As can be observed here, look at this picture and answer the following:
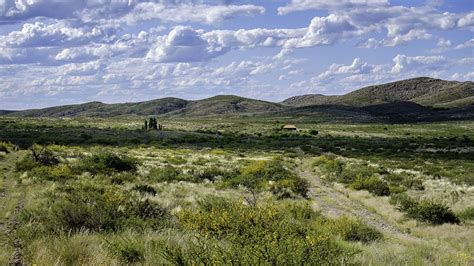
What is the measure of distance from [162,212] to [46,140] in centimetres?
4071

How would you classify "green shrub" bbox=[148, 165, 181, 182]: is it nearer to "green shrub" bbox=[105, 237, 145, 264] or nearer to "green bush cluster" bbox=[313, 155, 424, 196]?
"green bush cluster" bbox=[313, 155, 424, 196]

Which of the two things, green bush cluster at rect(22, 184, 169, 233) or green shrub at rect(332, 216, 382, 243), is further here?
green shrub at rect(332, 216, 382, 243)

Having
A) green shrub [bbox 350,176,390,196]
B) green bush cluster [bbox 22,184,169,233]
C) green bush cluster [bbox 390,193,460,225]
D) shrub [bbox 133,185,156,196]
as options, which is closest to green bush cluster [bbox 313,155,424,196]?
green shrub [bbox 350,176,390,196]

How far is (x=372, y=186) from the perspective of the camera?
2497 centimetres

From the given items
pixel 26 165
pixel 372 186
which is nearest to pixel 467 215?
pixel 372 186

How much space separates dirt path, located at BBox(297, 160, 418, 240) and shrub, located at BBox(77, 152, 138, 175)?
38.2 ft

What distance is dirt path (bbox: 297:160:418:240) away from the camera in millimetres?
17000

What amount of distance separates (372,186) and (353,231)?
40.2ft

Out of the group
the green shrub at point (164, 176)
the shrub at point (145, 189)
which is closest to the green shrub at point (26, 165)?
the green shrub at point (164, 176)

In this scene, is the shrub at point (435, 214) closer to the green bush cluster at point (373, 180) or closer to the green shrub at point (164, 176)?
the green bush cluster at point (373, 180)

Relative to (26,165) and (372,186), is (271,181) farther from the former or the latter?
(26,165)

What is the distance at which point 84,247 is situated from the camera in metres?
7.44

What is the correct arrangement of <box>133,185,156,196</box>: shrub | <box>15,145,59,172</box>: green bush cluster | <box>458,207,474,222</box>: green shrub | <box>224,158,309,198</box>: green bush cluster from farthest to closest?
<box>15,145,59,172</box>: green bush cluster < <box>224,158,309,198</box>: green bush cluster < <box>133,185,156,196</box>: shrub < <box>458,207,474,222</box>: green shrub

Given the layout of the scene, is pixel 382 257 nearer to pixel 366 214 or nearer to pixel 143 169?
pixel 366 214
